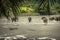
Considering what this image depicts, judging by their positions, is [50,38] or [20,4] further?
[50,38]

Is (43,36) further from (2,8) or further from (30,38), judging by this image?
(2,8)

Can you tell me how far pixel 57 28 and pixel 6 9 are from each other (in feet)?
6.36

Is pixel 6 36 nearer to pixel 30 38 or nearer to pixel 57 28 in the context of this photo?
pixel 30 38

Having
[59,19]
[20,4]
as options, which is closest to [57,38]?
[59,19]

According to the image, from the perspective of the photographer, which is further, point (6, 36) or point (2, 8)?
point (6, 36)

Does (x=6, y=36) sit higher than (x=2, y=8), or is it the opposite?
(x=2, y=8)

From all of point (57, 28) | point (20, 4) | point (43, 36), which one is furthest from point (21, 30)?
point (20, 4)

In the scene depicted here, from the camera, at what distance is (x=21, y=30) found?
213cm

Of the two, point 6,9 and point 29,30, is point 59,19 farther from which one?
point 6,9

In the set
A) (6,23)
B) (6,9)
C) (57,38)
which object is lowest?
(57,38)

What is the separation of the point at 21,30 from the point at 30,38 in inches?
6.1

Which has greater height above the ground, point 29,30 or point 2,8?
point 2,8

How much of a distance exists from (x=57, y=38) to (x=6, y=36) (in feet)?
2.10

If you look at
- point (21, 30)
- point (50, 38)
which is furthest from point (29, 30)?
point (50, 38)
